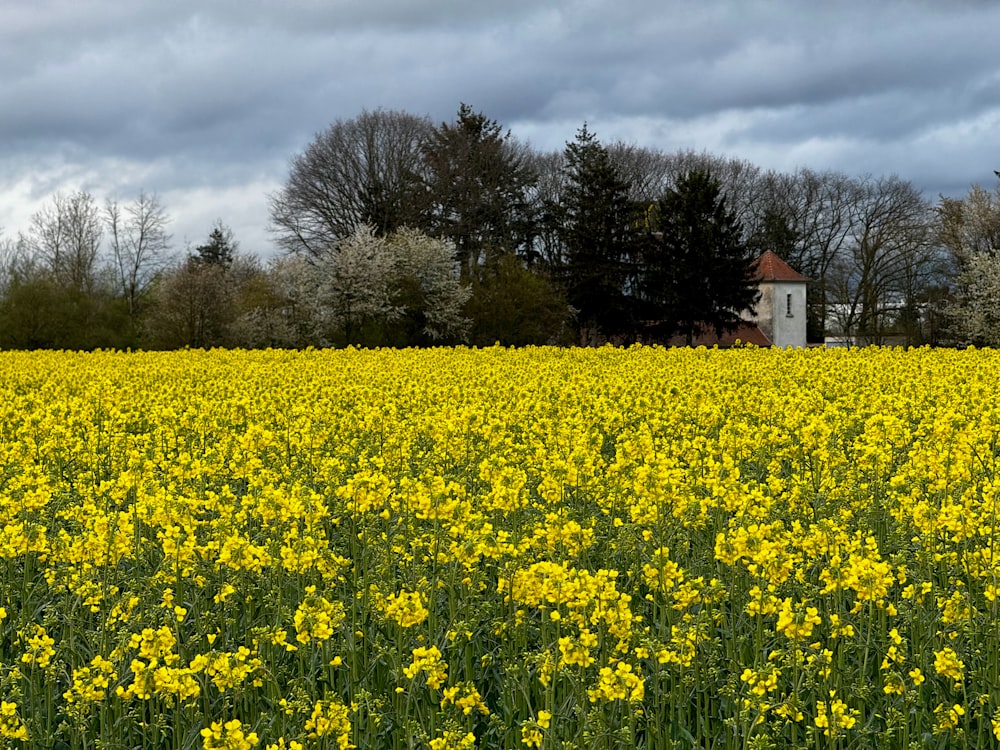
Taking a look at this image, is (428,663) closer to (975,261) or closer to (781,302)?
(975,261)

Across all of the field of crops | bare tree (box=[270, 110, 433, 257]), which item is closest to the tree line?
bare tree (box=[270, 110, 433, 257])

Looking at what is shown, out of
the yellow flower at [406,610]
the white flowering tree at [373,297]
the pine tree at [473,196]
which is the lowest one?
the yellow flower at [406,610]

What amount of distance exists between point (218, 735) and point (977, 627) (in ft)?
11.9

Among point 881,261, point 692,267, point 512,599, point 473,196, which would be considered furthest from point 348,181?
point 512,599

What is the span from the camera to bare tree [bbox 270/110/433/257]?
60438 mm

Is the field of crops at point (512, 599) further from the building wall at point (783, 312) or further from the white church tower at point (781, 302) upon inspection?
the building wall at point (783, 312)

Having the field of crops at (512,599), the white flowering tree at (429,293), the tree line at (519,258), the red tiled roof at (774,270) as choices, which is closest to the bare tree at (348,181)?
the tree line at (519,258)

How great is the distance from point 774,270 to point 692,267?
13642 millimetres

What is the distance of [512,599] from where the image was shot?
15.2 feet

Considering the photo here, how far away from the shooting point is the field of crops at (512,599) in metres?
4.02

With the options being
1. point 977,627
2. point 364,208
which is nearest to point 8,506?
point 977,627

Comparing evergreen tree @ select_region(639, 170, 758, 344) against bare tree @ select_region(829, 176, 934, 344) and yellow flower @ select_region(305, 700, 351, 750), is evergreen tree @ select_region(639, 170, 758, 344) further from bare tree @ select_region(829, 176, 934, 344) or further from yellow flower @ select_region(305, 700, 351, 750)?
yellow flower @ select_region(305, 700, 351, 750)

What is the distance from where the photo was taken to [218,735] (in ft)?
10.6

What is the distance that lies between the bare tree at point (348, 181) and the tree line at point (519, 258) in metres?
0.10
